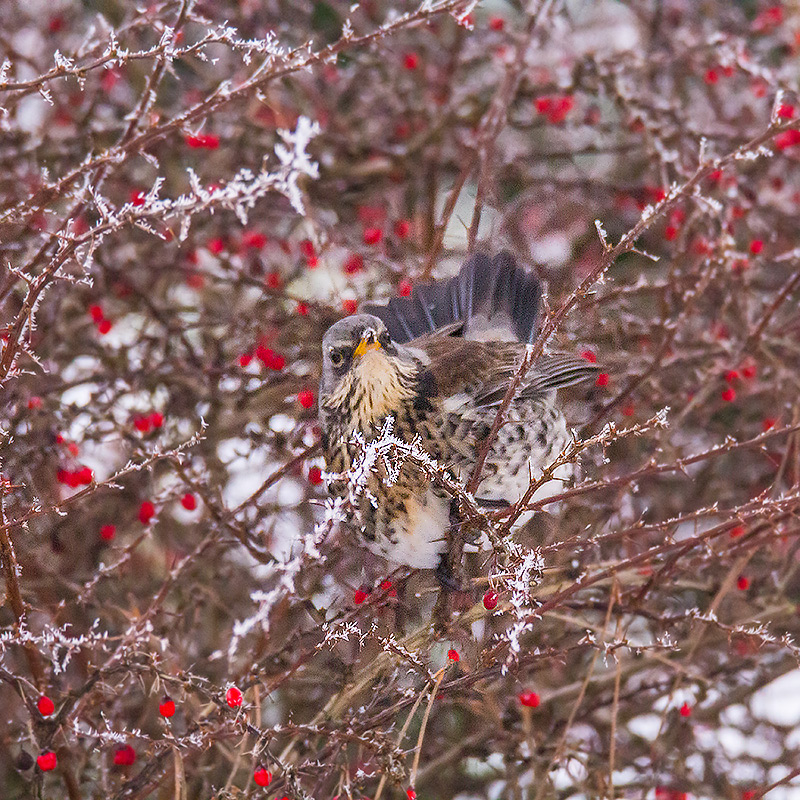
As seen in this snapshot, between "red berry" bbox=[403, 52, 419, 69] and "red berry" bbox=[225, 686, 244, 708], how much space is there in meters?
2.75

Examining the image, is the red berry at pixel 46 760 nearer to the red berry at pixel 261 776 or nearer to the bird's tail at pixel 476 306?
the red berry at pixel 261 776

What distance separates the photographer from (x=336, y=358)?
2805mm

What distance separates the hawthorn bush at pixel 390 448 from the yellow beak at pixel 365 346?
34 centimetres

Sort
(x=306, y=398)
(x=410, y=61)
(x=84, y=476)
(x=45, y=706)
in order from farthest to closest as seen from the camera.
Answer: (x=410, y=61) < (x=306, y=398) < (x=84, y=476) < (x=45, y=706)

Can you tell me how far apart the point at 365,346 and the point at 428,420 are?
272 mm

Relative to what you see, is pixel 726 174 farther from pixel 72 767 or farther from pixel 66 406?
pixel 72 767

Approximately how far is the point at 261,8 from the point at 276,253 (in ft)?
3.09

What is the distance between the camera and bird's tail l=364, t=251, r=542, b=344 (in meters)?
3.28

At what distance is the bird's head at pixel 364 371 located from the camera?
273 cm

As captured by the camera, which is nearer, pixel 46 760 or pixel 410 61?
pixel 46 760

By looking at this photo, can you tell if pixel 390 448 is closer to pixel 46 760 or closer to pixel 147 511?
pixel 46 760

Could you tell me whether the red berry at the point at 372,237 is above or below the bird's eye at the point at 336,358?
above

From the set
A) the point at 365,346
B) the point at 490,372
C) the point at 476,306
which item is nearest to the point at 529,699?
the point at 490,372

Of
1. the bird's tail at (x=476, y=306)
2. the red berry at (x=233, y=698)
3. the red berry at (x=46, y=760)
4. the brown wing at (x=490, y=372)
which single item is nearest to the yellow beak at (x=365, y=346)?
the brown wing at (x=490, y=372)
